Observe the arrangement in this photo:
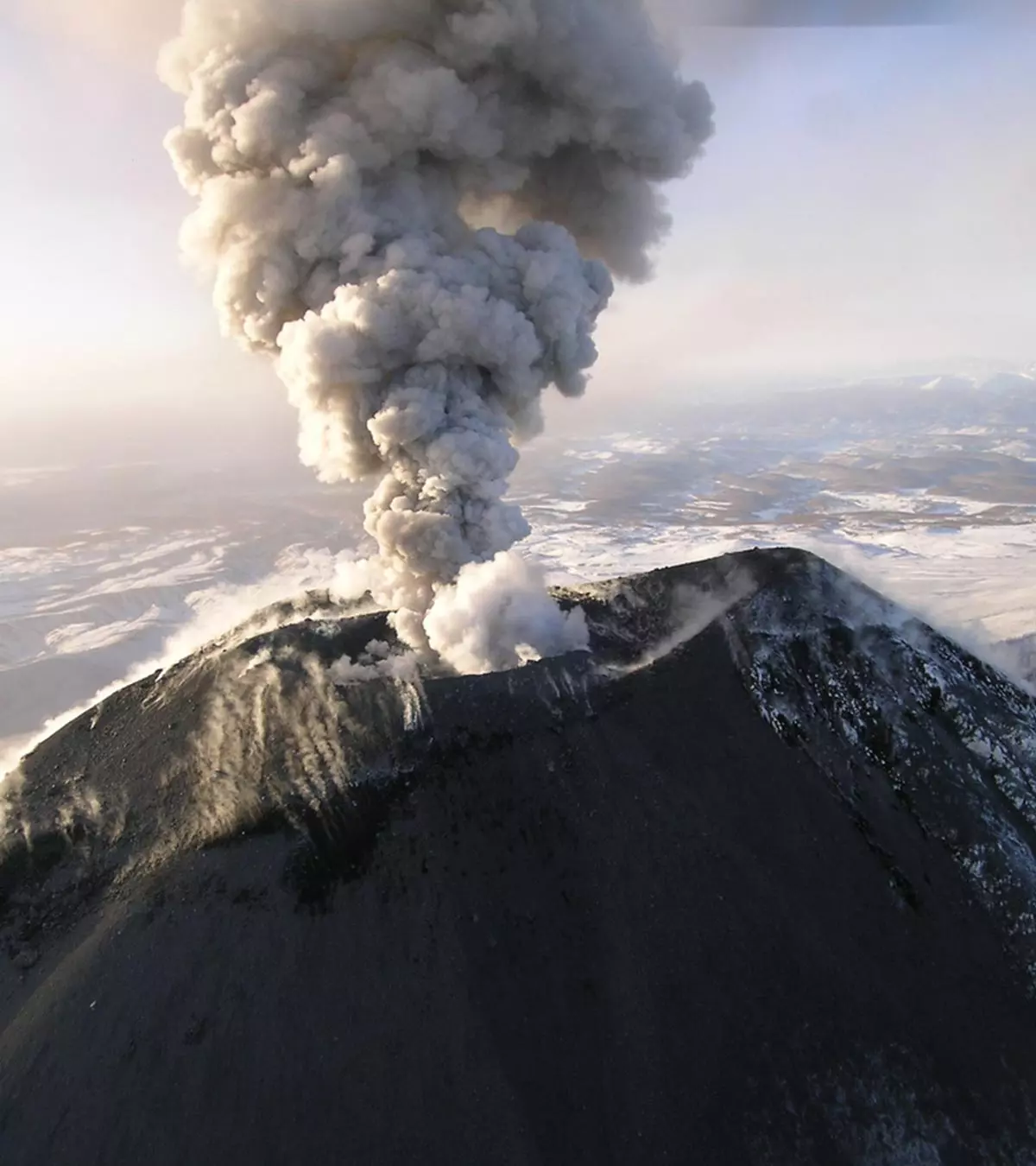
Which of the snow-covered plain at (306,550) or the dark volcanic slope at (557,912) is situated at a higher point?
the dark volcanic slope at (557,912)

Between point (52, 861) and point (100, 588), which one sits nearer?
point (52, 861)

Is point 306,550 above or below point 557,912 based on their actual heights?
below

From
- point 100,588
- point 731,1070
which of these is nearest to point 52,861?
point 731,1070

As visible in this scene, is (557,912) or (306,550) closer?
(557,912)

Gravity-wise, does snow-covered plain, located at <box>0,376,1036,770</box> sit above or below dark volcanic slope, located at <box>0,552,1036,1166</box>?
below

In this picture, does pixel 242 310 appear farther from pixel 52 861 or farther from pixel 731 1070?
pixel 731 1070

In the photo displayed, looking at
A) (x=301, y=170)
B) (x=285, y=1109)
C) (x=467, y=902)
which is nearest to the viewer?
(x=285, y=1109)

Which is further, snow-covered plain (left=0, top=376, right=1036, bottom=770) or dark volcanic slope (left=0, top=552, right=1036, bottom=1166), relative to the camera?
snow-covered plain (left=0, top=376, right=1036, bottom=770)

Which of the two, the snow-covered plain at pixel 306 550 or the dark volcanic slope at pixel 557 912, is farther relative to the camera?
the snow-covered plain at pixel 306 550
